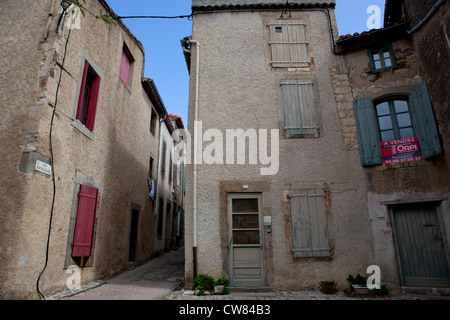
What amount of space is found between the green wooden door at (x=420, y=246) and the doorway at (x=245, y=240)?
267 cm

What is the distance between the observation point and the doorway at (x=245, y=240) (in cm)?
601

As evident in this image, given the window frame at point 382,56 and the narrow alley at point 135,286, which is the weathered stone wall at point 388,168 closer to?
the window frame at point 382,56

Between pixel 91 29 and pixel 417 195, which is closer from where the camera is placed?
pixel 417 195

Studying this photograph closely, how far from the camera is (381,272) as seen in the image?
19.4 feet

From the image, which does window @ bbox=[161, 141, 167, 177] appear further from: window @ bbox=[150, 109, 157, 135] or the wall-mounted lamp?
the wall-mounted lamp

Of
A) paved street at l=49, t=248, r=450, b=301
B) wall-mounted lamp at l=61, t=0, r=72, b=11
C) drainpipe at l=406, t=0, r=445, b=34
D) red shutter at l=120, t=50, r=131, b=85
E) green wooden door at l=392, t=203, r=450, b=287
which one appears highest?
red shutter at l=120, t=50, r=131, b=85

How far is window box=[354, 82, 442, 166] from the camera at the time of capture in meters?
6.13

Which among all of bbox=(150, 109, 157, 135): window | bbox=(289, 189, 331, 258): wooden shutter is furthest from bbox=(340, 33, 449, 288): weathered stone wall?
bbox=(150, 109, 157, 135): window

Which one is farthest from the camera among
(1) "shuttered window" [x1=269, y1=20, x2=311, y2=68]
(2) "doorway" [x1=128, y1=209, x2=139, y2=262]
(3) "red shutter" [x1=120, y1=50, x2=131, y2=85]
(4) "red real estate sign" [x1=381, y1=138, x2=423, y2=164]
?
(2) "doorway" [x1=128, y1=209, x2=139, y2=262]

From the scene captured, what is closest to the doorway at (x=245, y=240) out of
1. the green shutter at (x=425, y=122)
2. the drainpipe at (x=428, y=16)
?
the green shutter at (x=425, y=122)

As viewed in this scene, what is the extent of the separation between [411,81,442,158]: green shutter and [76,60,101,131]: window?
697 cm

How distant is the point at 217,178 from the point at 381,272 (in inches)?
144

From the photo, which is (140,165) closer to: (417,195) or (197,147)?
(197,147)
